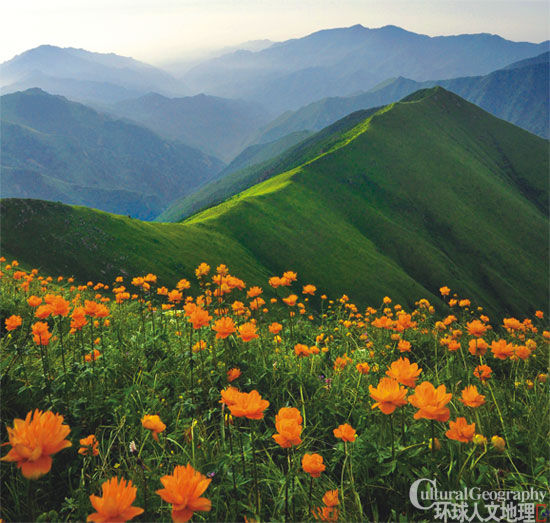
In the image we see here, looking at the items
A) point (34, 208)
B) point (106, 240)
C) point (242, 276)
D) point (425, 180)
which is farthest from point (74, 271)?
point (425, 180)

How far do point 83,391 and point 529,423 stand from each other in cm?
457

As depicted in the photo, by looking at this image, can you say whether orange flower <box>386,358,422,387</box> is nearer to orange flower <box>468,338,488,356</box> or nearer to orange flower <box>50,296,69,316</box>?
orange flower <box>468,338,488,356</box>

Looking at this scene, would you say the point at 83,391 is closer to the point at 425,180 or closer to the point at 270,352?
the point at 270,352

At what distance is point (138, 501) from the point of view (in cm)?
Result: 262

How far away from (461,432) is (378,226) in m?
85.5

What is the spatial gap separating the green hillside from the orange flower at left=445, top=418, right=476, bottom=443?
4338 centimetres

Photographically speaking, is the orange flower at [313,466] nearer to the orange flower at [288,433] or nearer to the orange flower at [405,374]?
the orange flower at [288,433]

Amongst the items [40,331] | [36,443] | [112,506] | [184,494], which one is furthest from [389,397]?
[40,331]

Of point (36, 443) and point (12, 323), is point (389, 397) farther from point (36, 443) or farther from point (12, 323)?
point (12, 323)

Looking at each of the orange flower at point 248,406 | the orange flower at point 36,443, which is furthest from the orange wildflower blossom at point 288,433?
the orange flower at point 36,443

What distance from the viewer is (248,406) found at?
2385 mm

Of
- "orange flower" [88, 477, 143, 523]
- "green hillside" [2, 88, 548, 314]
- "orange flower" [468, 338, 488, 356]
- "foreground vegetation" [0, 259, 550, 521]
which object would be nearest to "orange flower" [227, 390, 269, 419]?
A: "foreground vegetation" [0, 259, 550, 521]

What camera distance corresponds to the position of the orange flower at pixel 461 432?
2.57 metres

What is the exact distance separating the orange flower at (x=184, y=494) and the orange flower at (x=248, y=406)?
481 millimetres
